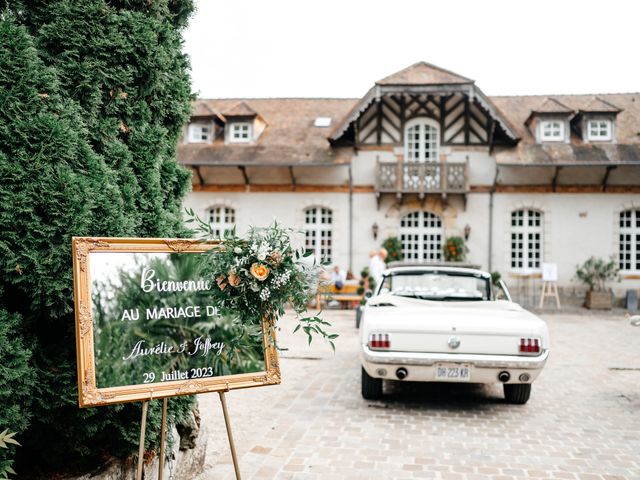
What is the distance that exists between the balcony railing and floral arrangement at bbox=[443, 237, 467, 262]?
5.81 ft

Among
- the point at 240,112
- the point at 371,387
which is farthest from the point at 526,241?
the point at 371,387

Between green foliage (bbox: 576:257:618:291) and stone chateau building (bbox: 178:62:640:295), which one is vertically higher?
stone chateau building (bbox: 178:62:640:295)

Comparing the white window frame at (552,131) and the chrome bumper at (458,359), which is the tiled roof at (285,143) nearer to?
the white window frame at (552,131)

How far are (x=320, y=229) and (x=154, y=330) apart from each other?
18841mm

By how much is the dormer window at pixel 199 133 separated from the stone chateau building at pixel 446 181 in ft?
2.63

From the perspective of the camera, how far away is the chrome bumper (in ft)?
19.2

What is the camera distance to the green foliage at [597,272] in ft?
66.8

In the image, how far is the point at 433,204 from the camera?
21.4 metres

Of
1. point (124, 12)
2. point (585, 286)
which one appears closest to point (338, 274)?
point (585, 286)

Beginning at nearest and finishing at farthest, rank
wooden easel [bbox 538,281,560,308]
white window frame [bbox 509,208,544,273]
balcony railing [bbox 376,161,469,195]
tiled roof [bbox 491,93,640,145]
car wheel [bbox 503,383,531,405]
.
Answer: car wheel [bbox 503,383,531,405] < wooden easel [bbox 538,281,560,308] < balcony railing [bbox 376,161,469,195] < white window frame [bbox 509,208,544,273] < tiled roof [bbox 491,93,640,145]

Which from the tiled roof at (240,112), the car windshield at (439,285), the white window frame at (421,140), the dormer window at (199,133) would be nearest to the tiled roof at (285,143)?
the dormer window at (199,133)

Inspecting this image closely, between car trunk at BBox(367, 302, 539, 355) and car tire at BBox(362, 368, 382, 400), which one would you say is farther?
car tire at BBox(362, 368, 382, 400)

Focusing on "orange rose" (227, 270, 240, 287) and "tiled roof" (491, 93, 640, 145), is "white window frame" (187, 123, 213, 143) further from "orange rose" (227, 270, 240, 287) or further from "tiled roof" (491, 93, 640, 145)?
"orange rose" (227, 270, 240, 287)

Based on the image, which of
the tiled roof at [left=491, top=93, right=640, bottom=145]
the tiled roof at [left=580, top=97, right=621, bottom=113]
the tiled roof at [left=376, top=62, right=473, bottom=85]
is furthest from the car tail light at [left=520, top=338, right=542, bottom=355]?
the tiled roof at [left=580, top=97, right=621, bottom=113]
